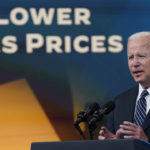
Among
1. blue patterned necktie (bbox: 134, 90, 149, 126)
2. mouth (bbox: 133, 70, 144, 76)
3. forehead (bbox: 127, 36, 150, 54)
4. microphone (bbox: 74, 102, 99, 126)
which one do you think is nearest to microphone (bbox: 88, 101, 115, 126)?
microphone (bbox: 74, 102, 99, 126)

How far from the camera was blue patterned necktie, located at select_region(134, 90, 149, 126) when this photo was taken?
352 cm

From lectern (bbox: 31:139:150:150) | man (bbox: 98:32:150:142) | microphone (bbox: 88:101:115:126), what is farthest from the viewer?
man (bbox: 98:32:150:142)

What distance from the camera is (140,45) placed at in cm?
372

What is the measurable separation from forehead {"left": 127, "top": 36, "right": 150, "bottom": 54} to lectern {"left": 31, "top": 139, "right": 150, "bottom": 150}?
1.28 m

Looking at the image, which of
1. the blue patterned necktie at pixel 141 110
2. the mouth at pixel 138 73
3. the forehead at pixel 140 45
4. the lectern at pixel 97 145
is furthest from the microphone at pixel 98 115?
the forehead at pixel 140 45

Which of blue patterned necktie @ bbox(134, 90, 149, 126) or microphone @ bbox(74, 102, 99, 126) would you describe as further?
blue patterned necktie @ bbox(134, 90, 149, 126)

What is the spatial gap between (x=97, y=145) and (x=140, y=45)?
1354mm

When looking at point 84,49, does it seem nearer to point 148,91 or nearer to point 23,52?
point 23,52

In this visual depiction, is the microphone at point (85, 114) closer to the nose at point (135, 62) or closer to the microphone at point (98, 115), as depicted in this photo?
the microphone at point (98, 115)

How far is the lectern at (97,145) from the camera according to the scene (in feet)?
8.10

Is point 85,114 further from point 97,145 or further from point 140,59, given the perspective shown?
point 140,59

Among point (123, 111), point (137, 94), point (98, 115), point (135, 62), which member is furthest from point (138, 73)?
point (98, 115)

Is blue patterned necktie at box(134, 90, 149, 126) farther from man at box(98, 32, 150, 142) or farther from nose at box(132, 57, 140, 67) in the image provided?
nose at box(132, 57, 140, 67)

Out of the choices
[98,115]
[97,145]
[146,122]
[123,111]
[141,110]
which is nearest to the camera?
[97,145]
